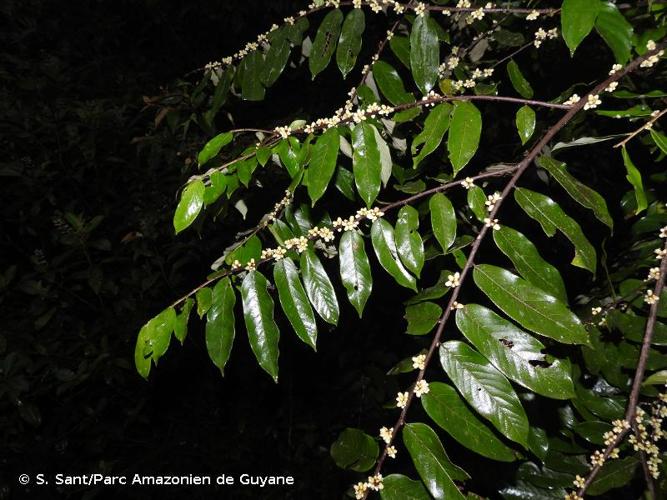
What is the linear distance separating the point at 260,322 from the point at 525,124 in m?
0.70

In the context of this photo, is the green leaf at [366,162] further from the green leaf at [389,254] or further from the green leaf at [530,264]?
the green leaf at [530,264]

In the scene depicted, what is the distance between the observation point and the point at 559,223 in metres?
0.83

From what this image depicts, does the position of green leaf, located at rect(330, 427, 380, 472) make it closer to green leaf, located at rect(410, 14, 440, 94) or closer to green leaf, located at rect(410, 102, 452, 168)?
green leaf, located at rect(410, 102, 452, 168)

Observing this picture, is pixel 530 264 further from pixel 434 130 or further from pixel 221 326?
pixel 221 326

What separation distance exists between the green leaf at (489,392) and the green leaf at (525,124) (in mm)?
460

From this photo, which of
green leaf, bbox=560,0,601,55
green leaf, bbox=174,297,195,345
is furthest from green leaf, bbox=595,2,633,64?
green leaf, bbox=174,297,195,345

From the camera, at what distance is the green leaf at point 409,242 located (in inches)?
34.8

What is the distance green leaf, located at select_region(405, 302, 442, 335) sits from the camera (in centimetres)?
87

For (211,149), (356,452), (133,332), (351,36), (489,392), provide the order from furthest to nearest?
(133,332)
(351,36)
(211,149)
(356,452)
(489,392)

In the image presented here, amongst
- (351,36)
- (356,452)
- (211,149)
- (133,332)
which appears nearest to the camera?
(356,452)

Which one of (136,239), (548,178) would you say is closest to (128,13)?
(136,239)

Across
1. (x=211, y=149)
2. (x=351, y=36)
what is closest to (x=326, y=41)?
(x=351, y=36)

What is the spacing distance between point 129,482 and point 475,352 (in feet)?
7.06

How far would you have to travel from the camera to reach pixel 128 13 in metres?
4.38
